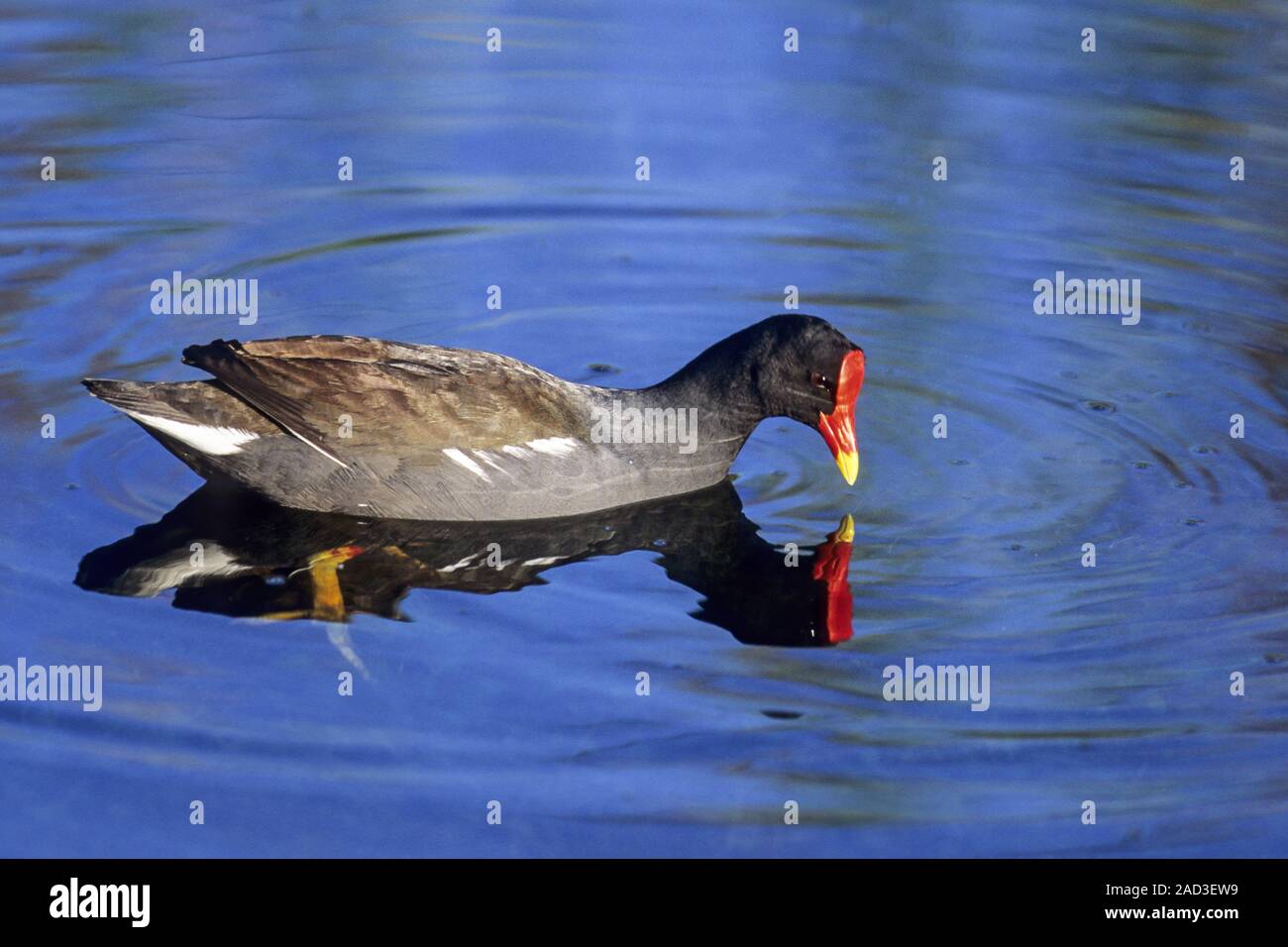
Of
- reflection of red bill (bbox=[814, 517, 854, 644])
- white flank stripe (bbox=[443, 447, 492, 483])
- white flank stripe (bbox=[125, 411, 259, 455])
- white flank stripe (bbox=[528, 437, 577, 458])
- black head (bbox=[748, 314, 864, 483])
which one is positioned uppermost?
black head (bbox=[748, 314, 864, 483])

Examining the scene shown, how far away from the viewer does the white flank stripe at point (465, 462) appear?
700 cm

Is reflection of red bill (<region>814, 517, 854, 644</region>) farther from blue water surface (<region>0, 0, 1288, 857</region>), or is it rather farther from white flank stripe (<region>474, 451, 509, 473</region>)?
white flank stripe (<region>474, 451, 509, 473</region>)

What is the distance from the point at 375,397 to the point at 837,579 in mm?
2061

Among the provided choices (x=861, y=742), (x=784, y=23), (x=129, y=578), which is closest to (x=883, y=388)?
(x=861, y=742)

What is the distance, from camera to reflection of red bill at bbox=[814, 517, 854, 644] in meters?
6.40

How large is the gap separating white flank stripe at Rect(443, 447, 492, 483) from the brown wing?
0.08 feet

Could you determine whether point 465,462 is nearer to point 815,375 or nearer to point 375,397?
point 375,397

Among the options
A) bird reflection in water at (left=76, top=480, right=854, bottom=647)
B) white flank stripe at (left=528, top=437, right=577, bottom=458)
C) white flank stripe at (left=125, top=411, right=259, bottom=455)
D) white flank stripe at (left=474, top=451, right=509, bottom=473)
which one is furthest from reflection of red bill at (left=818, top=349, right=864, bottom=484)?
white flank stripe at (left=125, top=411, right=259, bottom=455)

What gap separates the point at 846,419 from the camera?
24.3ft

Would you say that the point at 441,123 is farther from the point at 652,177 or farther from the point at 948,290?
the point at 948,290

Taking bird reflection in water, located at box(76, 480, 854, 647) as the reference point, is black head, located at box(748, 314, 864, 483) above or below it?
above

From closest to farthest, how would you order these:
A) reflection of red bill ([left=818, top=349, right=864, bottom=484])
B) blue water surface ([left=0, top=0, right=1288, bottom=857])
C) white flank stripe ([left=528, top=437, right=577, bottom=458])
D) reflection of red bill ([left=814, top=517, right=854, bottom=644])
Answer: blue water surface ([left=0, top=0, right=1288, bottom=857])
reflection of red bill ([left=814, top=517, right=854, bottom=644])
white flank stripe ([left=528, top=437, right=577, bottom=458])
reflection of red bill ([left=818, top=349, right=864, bottom=484])

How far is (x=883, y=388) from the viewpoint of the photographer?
8570 millimetres

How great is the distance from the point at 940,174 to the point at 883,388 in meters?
2.93
